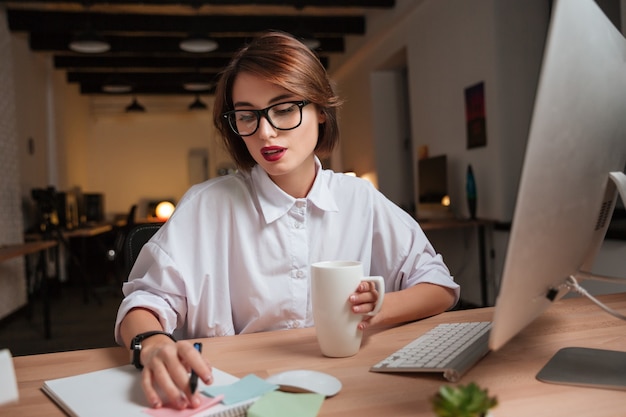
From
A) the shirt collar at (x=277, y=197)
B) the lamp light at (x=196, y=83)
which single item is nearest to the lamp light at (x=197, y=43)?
the lamp light at (x=196, y=83)

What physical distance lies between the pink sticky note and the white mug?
223 mm

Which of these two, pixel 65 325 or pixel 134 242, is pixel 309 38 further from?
pixel 134 242

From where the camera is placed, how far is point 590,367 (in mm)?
744

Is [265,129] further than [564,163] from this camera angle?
Yes

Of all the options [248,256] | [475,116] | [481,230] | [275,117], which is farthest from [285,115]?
[475,116]

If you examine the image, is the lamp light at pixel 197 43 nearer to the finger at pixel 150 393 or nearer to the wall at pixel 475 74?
the wall at pixel 475 74

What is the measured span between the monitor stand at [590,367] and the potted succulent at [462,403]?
39cm

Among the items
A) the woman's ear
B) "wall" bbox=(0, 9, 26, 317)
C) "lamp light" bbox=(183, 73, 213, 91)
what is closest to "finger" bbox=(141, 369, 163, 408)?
the woman's ear

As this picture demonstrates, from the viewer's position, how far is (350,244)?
4.14 ft

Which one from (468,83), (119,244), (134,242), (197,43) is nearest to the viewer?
(134,242)

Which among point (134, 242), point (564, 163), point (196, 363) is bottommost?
point (196, 363)

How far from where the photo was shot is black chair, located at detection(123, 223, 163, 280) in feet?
4.21

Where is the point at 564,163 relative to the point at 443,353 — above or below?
above

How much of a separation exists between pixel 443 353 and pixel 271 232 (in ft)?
1.67
